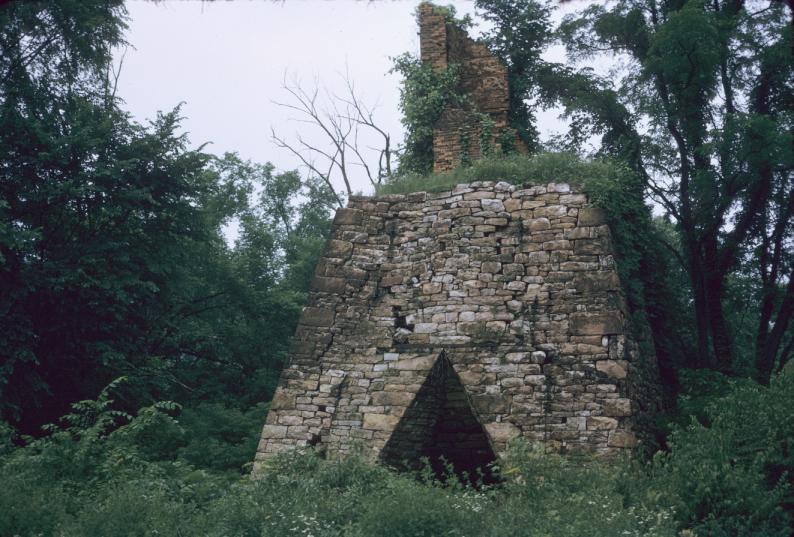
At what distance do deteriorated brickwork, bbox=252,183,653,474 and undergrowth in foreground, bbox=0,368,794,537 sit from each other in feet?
2.26

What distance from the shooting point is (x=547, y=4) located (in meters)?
15.4

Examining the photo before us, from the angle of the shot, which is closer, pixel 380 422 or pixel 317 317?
pixel 380 422


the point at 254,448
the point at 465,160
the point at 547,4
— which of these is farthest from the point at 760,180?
the point at 254,448

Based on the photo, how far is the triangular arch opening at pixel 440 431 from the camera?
923cm

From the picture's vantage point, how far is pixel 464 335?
30.5ft

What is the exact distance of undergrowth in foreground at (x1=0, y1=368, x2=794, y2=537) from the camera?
6316mm

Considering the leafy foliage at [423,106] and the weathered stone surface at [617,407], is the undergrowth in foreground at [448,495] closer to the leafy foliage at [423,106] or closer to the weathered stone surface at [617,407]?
the weathered stone surface at [617,407]

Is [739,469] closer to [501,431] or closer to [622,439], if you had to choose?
[622,439]

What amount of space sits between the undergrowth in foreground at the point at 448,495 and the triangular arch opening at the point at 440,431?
85 cm

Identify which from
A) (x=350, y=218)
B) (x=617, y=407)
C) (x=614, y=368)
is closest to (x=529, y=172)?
(x=350, y=218)

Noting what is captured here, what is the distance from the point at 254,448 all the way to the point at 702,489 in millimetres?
7562

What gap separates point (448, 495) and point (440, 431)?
3.19 metres

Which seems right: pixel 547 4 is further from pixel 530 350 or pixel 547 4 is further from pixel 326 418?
pixel 326 418

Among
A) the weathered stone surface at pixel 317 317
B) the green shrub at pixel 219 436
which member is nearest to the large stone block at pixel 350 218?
the weathered stone surface at pixel 317 317
